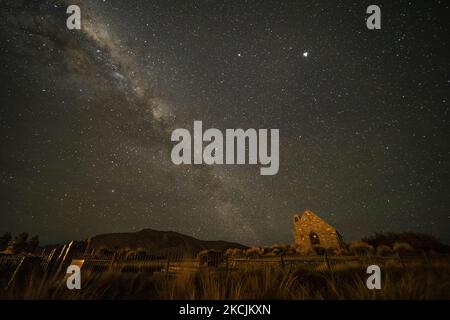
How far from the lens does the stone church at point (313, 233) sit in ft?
77.5

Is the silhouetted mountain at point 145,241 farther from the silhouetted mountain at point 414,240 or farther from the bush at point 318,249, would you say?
the bush at point 318,249

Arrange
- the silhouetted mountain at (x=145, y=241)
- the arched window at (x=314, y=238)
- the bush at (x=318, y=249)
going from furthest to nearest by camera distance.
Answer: the silhouetted mountain at (x=145, y=241) → the arched window at (x=314, y=238) → the bush at (x=318, y=249)

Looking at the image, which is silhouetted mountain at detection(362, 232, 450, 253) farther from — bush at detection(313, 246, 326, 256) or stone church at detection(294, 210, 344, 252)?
bush at detection(313, 246, 326, 256)

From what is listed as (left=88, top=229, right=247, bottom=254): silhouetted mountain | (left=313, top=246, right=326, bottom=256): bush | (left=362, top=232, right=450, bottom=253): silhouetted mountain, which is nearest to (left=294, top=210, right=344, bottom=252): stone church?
(left=313, top=246, right=326, bottom=256): bush

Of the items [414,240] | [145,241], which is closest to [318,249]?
[414,240]

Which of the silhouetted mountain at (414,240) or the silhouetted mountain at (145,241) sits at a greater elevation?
the silhouetted mountain at (414,240)

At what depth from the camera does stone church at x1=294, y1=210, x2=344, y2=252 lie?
77.5 ft

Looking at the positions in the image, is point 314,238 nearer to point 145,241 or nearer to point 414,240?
point 414,240

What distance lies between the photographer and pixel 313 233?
82.8ft

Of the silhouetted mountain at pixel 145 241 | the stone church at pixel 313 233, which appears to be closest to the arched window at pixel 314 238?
the stone church at pixel 313 233
